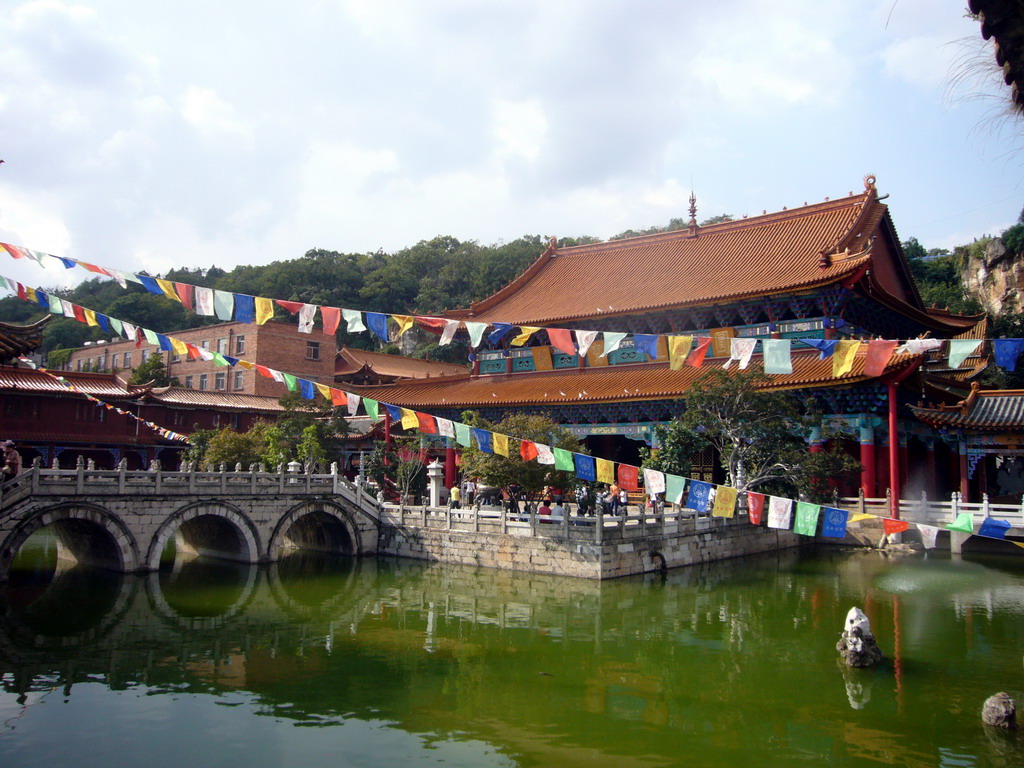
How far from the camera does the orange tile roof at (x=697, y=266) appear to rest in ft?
94.1

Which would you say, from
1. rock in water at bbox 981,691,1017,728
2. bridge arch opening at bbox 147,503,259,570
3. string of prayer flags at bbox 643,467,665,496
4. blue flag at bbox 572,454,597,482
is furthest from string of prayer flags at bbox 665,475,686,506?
bridge arch opening at bbox 147,503,259,570

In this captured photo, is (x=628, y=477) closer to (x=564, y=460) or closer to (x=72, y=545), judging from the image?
(x=564, y=460)

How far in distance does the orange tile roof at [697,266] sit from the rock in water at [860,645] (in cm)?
1452

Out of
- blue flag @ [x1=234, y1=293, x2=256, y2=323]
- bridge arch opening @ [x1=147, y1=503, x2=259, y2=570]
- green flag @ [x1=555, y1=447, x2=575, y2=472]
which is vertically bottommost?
bridge arch opening @ [x1=147, y1=503, x2=259, y2=570]

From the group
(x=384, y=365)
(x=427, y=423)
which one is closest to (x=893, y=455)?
(x=427, y=423)

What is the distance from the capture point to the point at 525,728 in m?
11.4

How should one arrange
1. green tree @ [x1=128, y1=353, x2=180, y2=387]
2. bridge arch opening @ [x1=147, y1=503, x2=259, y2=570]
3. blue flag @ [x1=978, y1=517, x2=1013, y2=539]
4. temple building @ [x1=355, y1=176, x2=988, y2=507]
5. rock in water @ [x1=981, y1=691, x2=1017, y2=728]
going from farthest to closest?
1. green tree @ [x1=128, y1=353, x2=180, y2=387]
2. temple building @ [x1=355, y1=176, x2=988, y2=507]
3. bridge arch opening @ [x1=147, y1=503, x2=259, y2=570]
4. blue flag @ [x1=978, y1=517, x2=1013, y2=539]
5. rock in water @ [x1=981, y1=691, x2=1017, y2=728]

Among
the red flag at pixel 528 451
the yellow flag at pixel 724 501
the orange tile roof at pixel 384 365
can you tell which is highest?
the orange tile roof at pixel 384 365

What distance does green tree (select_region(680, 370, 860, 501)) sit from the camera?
22.4 m

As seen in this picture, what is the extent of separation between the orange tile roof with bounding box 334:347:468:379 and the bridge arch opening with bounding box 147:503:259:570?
2458 cm

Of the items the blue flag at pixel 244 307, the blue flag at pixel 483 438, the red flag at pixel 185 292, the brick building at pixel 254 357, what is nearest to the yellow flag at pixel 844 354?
the blue flag at pixel 483 438

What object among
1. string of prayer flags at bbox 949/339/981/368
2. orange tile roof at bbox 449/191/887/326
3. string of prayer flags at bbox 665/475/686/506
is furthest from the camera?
orange tile roof at bbox 449/191/887/326

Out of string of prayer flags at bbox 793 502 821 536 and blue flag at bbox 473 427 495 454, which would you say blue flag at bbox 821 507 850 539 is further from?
blue flag at bbox 473 427 495 454

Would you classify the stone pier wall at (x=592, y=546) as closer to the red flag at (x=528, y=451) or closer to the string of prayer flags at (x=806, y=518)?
the red flag at (x=528, y=451)
